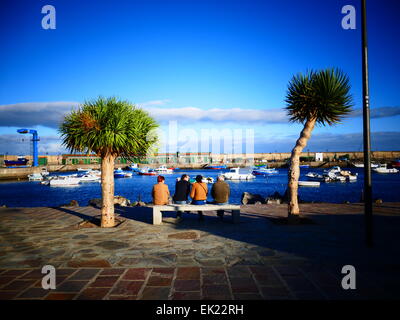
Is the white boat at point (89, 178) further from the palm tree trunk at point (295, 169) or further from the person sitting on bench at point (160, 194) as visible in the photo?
the palm tree trunk at point (295, 169)

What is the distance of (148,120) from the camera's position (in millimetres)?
8602

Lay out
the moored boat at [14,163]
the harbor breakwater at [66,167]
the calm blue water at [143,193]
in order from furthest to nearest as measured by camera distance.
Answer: the moored boat at [14,163] → the harbor breakwater at [66,167] → the calm blue water at [143,193]

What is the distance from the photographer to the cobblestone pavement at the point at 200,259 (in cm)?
377

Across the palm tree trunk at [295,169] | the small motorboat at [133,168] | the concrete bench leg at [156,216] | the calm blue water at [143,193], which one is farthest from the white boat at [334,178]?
the small motorboat at [133,168]

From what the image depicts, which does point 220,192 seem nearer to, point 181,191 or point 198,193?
point 198,193

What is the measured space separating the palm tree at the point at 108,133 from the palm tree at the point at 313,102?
4.94m

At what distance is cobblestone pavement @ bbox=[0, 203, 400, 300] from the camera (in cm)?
377

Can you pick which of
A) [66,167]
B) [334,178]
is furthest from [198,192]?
[66,167]

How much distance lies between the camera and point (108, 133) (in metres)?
7.66

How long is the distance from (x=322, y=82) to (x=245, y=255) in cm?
604

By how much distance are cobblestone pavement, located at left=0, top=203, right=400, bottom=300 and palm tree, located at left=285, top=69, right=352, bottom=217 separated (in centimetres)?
215

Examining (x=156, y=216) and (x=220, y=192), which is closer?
(x=156, y=216)

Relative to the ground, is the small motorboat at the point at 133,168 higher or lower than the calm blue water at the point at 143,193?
higher

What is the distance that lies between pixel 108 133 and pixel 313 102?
6.69 meters
